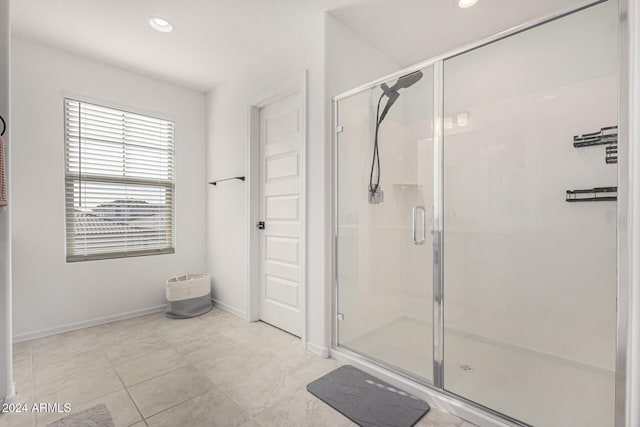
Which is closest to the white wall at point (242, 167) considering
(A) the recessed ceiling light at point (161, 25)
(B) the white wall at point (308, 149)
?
(B) the white wall at point (308, 149)

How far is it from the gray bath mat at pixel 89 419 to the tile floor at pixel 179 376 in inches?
1.8

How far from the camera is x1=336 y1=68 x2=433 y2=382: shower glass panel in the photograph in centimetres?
226

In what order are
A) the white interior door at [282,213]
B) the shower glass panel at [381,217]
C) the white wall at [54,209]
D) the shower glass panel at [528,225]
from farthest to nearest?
the white interior door at [282,213]
the white wall at [54,209]
the shower glass panel at [381,217]
the shower glass panel at [528,225]

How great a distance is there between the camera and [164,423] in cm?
156

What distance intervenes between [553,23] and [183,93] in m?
3.46

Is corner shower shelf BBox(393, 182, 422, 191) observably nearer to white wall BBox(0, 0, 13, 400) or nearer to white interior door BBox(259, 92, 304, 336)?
white interior door BBox(259, 92, 304, 336)

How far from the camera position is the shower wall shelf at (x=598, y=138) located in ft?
6.03

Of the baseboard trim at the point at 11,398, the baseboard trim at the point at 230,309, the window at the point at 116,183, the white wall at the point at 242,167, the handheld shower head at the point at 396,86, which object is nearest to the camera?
the baseboard trim at the point at 11,398

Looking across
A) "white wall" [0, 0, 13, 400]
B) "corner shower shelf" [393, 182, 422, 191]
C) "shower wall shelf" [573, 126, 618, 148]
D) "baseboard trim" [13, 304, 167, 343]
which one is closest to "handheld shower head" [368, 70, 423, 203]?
"corner shower shelf" [393, 182, 422, 191]

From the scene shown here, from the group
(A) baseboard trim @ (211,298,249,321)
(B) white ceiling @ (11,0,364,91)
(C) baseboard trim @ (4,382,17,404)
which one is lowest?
(A) baseboard trim @ (211,298,249,321)

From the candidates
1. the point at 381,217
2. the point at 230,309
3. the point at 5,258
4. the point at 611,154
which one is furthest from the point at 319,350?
the point at 611,154

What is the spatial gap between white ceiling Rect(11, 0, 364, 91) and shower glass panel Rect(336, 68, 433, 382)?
2.68 feet

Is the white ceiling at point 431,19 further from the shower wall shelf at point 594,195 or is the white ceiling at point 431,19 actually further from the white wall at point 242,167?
the shower wall shelf at point 594,195

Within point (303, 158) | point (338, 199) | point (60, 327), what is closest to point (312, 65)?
point (303, 158)
